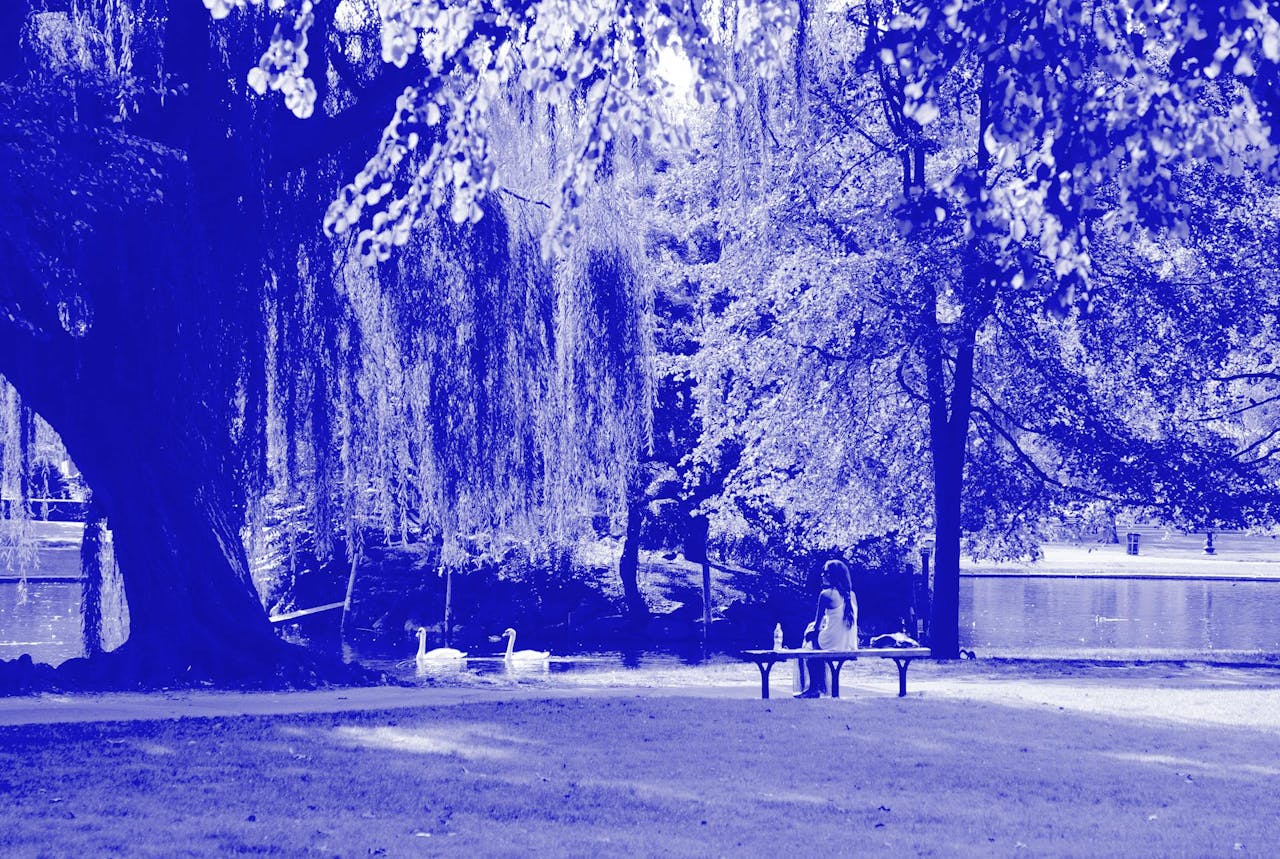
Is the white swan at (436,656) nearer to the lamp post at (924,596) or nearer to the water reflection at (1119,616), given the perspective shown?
the lamp post at (924,596)

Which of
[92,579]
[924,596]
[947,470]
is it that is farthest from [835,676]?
[924,596]

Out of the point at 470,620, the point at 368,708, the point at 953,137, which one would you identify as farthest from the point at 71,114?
the point at 470,620

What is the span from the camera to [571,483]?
17703 mm

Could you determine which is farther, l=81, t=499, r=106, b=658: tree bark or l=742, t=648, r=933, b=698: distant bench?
l=81, t=499, r=106, b=658: tree bark

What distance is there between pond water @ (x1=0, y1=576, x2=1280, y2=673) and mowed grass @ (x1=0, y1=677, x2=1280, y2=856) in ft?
48.0

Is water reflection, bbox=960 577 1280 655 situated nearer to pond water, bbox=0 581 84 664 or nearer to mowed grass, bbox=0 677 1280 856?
mowed grass, bbox=0 677 1280 856

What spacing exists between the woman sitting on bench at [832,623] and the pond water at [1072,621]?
11404 mm

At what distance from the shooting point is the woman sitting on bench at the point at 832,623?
15344 mm

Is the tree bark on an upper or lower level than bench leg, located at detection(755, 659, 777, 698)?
upper

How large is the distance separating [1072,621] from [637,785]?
35.2 m

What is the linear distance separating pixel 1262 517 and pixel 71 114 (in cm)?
1856

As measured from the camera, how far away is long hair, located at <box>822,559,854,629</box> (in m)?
15.4

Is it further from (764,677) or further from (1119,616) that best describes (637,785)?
(1119,616)

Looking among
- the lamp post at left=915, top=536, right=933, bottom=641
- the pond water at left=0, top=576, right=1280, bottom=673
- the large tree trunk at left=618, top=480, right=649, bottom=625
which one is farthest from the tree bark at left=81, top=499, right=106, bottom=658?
the large tree trunk at left=618, top=480, right=649, bottom=625
